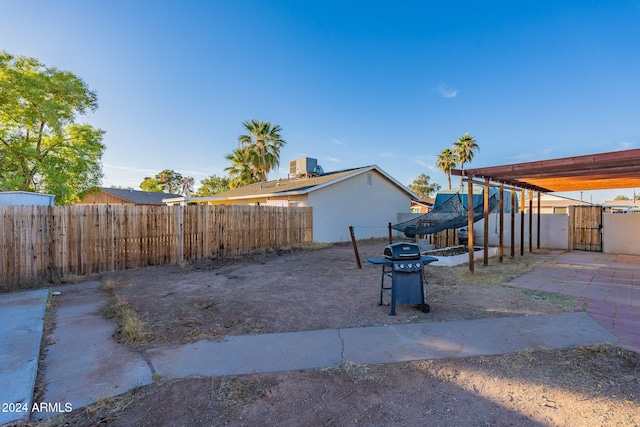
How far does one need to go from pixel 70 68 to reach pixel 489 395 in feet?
59.4

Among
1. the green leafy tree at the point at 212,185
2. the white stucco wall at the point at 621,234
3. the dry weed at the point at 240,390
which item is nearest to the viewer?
the dry weed at the point at 240,390

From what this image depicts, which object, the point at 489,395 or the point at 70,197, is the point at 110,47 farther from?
the point at 489,395

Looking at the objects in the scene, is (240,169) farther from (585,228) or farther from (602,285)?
(602,285)

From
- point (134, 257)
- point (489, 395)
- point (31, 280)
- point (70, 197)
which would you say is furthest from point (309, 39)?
point (70, 197)

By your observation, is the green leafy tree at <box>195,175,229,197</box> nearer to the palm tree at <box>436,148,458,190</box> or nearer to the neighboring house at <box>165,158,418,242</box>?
the neighboring house at <box>165,158,418,242</box>

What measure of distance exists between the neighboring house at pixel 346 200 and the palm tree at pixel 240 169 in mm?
6092

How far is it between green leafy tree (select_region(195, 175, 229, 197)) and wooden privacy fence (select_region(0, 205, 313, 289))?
103 feet

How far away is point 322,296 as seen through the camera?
5.06m

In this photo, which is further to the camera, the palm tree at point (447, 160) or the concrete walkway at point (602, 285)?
the palm tree at point (447, 160)

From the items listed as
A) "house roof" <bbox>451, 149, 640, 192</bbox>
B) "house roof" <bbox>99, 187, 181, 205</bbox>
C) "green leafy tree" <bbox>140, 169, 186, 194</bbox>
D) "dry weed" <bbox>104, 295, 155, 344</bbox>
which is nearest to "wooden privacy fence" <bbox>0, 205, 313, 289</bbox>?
"dry weed" <bbox>104, 295, 155, 344</bbox>

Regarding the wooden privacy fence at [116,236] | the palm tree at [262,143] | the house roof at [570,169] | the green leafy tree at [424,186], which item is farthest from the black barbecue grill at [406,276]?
the green leafy tree at [424,186]

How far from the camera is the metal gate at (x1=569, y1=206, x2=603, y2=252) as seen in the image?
35.4 ft

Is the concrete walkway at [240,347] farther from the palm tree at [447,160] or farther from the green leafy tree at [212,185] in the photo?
the green leafy tree at [212,185]

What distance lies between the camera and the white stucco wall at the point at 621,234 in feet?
32.6
